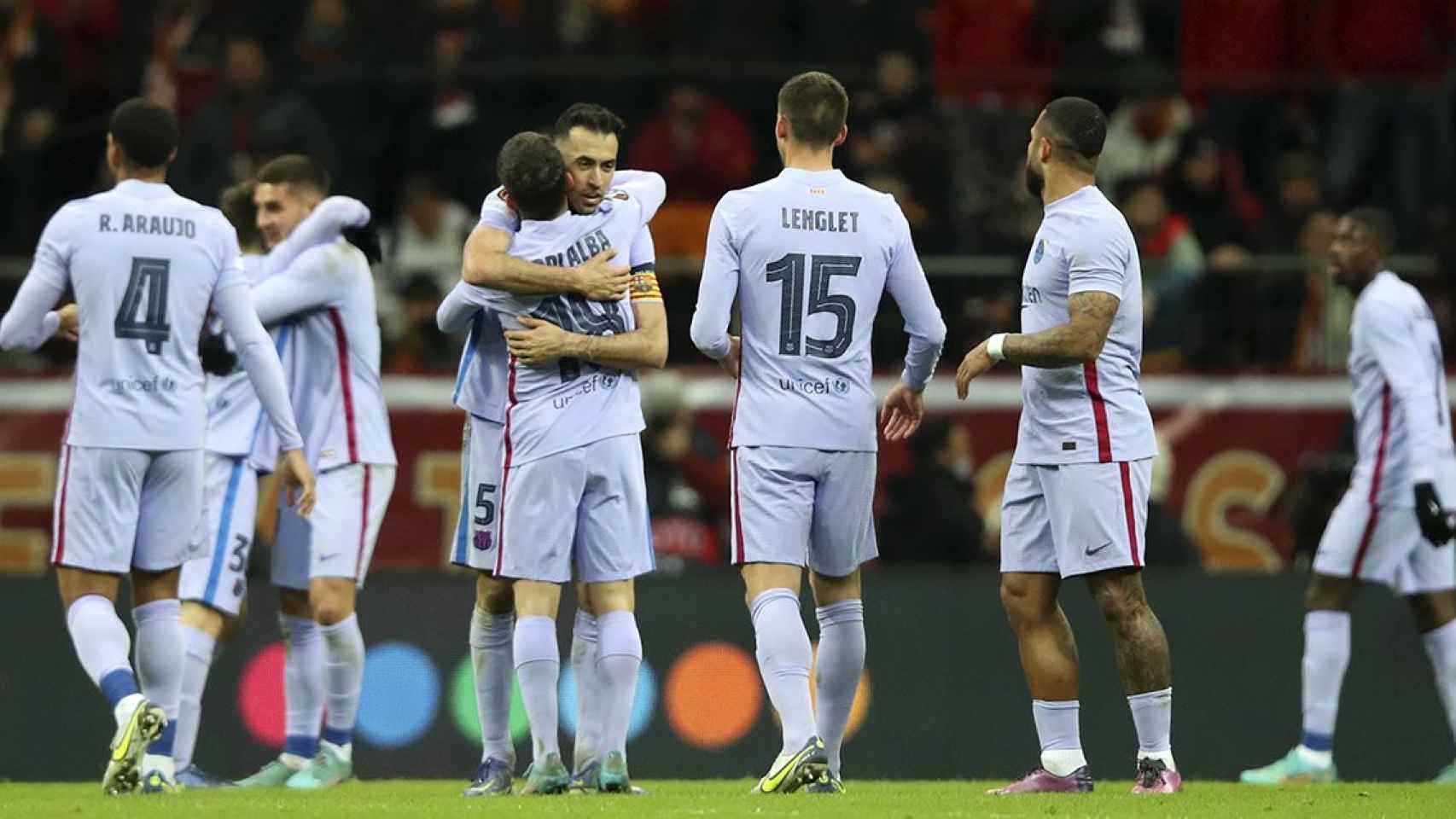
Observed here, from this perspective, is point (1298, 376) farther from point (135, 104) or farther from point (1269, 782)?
point (135, 104)

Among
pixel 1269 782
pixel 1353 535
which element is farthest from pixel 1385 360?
pixel 1269 782

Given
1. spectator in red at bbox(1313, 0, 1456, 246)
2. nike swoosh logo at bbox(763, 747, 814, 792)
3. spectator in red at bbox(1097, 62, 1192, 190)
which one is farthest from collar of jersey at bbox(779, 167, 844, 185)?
spectator in red at bbox(1313, 0, 1456, 246)

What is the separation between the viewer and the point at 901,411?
30.8 feet

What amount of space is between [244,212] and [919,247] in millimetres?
5296

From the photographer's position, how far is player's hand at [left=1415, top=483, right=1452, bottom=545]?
11047mm

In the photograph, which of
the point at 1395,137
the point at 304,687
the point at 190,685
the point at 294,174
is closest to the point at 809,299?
the point at 294,174

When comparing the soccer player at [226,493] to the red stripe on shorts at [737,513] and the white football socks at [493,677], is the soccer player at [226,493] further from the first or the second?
the red stripe on shorts at [737,513]

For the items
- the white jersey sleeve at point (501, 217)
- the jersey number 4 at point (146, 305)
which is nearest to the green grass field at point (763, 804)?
the jersey number 4 at point (146, 305)

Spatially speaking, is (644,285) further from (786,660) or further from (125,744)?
(125,744)

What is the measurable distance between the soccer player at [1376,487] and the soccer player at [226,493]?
14.9 feet

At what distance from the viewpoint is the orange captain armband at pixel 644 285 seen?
8914 millimetres

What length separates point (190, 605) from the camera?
10.6 m

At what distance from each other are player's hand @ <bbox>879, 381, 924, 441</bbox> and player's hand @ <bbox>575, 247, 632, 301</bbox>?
1.17 metres

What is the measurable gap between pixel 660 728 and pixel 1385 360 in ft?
13.0
